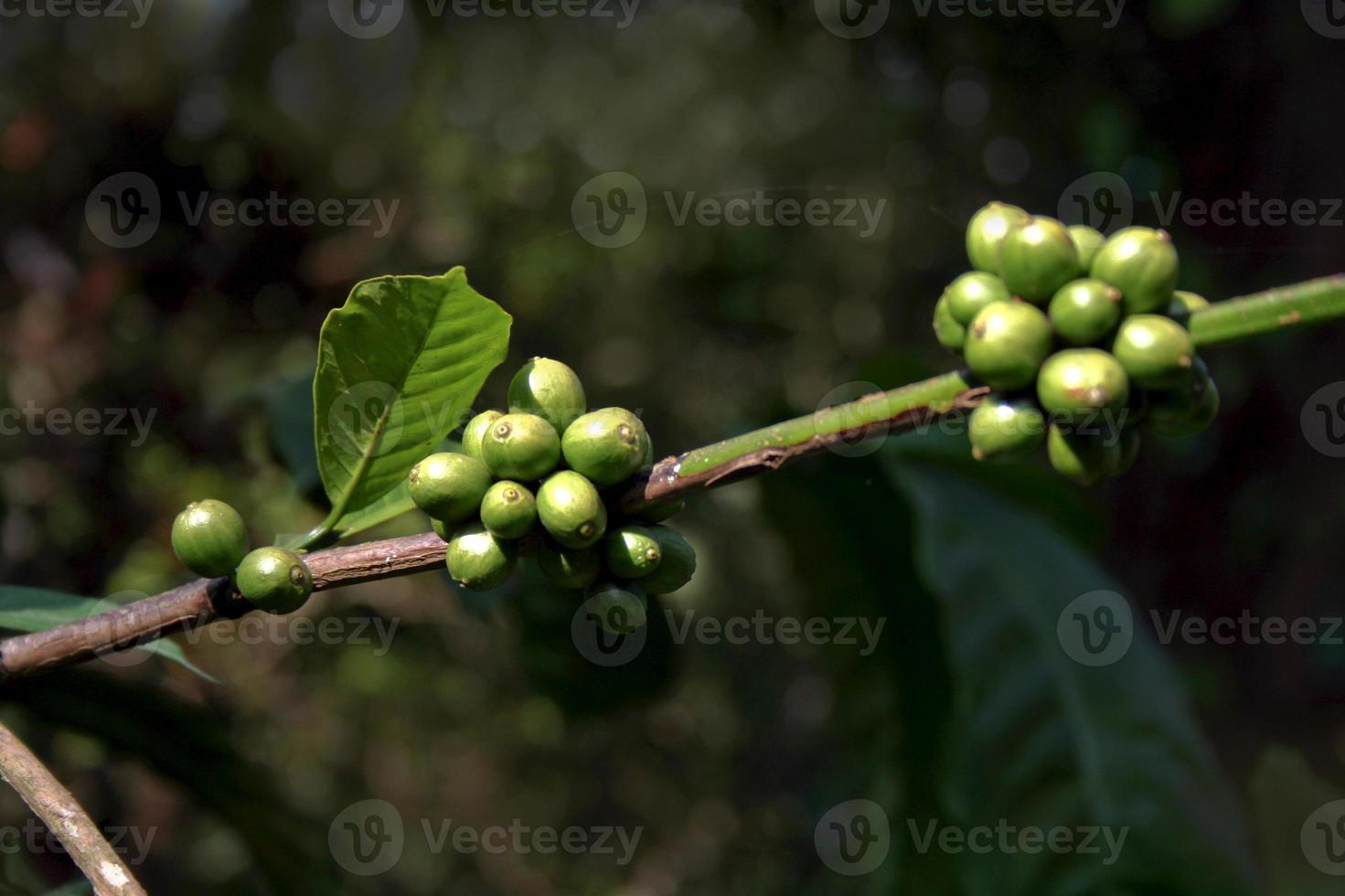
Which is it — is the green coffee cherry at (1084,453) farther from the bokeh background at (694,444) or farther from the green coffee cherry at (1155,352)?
the bokeh background at (694,444)

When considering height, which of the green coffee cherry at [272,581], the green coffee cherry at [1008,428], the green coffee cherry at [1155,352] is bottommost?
the green coffee cherry at [272,581]

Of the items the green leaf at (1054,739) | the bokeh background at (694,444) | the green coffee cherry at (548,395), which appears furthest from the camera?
the bokeh background at (694,444)

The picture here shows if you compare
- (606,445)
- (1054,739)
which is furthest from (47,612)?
(1054,739)

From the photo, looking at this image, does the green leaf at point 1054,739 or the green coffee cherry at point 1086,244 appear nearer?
the green coffee cherry at point 1086,244

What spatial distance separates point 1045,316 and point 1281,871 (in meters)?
4.78

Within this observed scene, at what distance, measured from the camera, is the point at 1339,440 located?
400 centimetres

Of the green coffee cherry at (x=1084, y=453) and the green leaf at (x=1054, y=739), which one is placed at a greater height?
the green coffee cherry at (x=1084, y=453)

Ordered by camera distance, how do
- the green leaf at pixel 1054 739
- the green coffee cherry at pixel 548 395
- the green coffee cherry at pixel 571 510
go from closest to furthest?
1. the green coffee cherry at pixel 571 510
2. the green coffee cherry at pixel 548 395
3. the green leaf at pixel 1054 739

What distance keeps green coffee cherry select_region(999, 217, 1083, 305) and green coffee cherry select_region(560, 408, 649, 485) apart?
0.42 metres

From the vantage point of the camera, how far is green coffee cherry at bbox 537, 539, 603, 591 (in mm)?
1146

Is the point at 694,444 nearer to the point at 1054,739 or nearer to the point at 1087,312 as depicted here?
the point at 1054,739

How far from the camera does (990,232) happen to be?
4.09 ft

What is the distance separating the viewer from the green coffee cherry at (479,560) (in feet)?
3.67

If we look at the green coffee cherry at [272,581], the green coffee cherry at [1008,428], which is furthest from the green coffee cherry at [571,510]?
the green coffee cherry at [1008,428]
